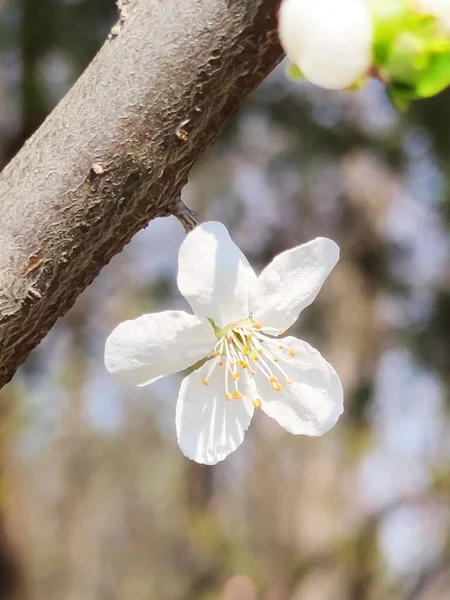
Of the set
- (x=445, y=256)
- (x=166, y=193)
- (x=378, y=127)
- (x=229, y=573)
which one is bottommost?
(x=229, y=573)

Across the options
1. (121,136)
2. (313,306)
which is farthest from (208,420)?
(313,306)

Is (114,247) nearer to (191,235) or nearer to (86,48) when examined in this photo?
(191,235)

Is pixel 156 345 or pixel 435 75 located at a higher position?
pixel 435 75

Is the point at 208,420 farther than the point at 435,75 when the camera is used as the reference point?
Yes

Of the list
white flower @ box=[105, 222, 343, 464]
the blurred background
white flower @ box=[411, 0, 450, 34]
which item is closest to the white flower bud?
white flower @ box=[411, 0, 450, 34]

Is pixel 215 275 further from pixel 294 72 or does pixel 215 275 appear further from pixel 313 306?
pixel 313 306

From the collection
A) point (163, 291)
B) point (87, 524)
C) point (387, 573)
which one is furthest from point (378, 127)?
point (87, 524)
